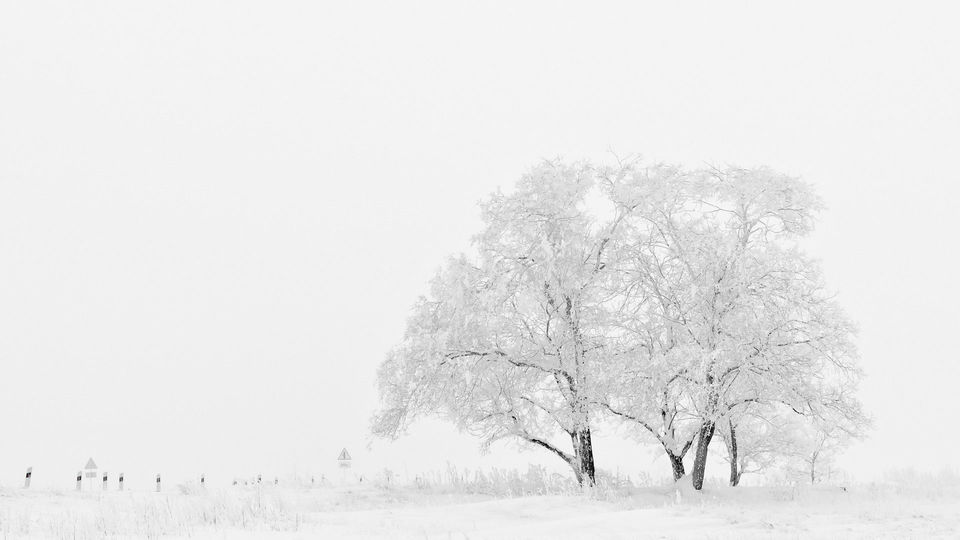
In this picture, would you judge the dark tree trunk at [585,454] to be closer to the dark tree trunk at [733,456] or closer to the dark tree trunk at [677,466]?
the dark tree trunk at [677,466]

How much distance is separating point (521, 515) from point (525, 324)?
6.78 metres

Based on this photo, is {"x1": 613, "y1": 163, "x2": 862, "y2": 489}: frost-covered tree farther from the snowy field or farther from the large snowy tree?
the snowy field

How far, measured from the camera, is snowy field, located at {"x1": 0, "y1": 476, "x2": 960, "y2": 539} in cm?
1171

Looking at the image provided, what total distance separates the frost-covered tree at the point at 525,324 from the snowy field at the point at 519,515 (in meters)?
2.50

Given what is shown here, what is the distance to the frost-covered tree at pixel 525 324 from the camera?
2123cm

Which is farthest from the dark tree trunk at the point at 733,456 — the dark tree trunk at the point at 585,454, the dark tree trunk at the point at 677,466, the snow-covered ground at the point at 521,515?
the dark tree trunk at the point at 585,454

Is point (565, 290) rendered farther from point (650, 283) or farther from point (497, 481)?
point (497, 481)

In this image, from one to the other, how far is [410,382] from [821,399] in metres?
11.4

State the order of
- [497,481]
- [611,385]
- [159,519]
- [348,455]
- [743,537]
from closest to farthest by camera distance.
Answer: [743,537], [159,519], [611,385], [497,481], [348,455]

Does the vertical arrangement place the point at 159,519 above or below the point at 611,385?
below

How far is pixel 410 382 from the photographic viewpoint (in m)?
22.8

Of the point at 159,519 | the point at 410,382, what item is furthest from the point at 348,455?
the point at 159,519

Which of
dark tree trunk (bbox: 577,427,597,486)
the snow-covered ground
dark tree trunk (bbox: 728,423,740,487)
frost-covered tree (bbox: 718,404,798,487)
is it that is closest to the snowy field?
the snow-covered ground

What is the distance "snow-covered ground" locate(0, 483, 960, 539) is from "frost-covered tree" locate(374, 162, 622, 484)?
8.72ft
